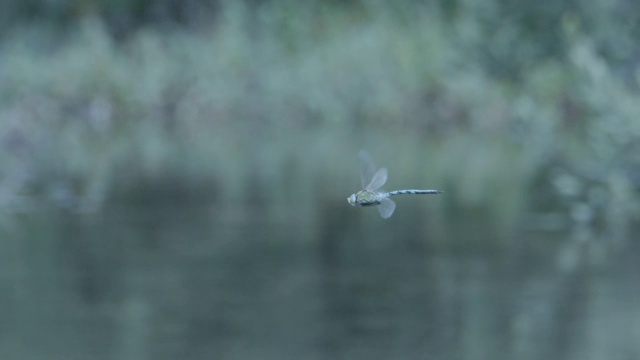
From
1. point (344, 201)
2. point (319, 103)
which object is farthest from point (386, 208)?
point (319, 103)

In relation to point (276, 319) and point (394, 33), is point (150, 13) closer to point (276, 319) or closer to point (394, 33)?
point (394, 33)

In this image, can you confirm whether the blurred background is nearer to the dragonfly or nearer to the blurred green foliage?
the blurred green foliage

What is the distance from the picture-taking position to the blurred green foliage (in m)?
12.6

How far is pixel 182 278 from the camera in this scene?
407 inches

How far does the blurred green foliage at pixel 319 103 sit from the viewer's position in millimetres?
12562

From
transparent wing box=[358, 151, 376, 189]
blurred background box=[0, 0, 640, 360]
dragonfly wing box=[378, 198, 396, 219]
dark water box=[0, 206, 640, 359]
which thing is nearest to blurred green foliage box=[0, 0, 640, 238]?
blurred background box=[0, 0, 640, 360]

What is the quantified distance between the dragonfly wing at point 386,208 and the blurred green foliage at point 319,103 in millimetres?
6871

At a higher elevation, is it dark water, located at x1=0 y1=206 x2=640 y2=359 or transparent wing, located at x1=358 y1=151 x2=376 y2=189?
transparent wing, located at x1=358 y1=151 x2=376 y2=189

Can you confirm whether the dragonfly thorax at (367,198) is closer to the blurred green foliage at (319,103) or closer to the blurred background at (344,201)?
the blurred background at (344,201)

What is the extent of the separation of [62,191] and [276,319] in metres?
5.93

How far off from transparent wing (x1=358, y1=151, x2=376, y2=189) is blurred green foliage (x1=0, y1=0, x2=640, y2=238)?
6.68 meters

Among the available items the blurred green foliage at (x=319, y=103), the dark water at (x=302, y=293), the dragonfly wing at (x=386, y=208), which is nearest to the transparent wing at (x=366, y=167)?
the dragonfly wing at (x=386, y=208)

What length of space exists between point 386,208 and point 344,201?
991cm

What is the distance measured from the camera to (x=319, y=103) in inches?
933
